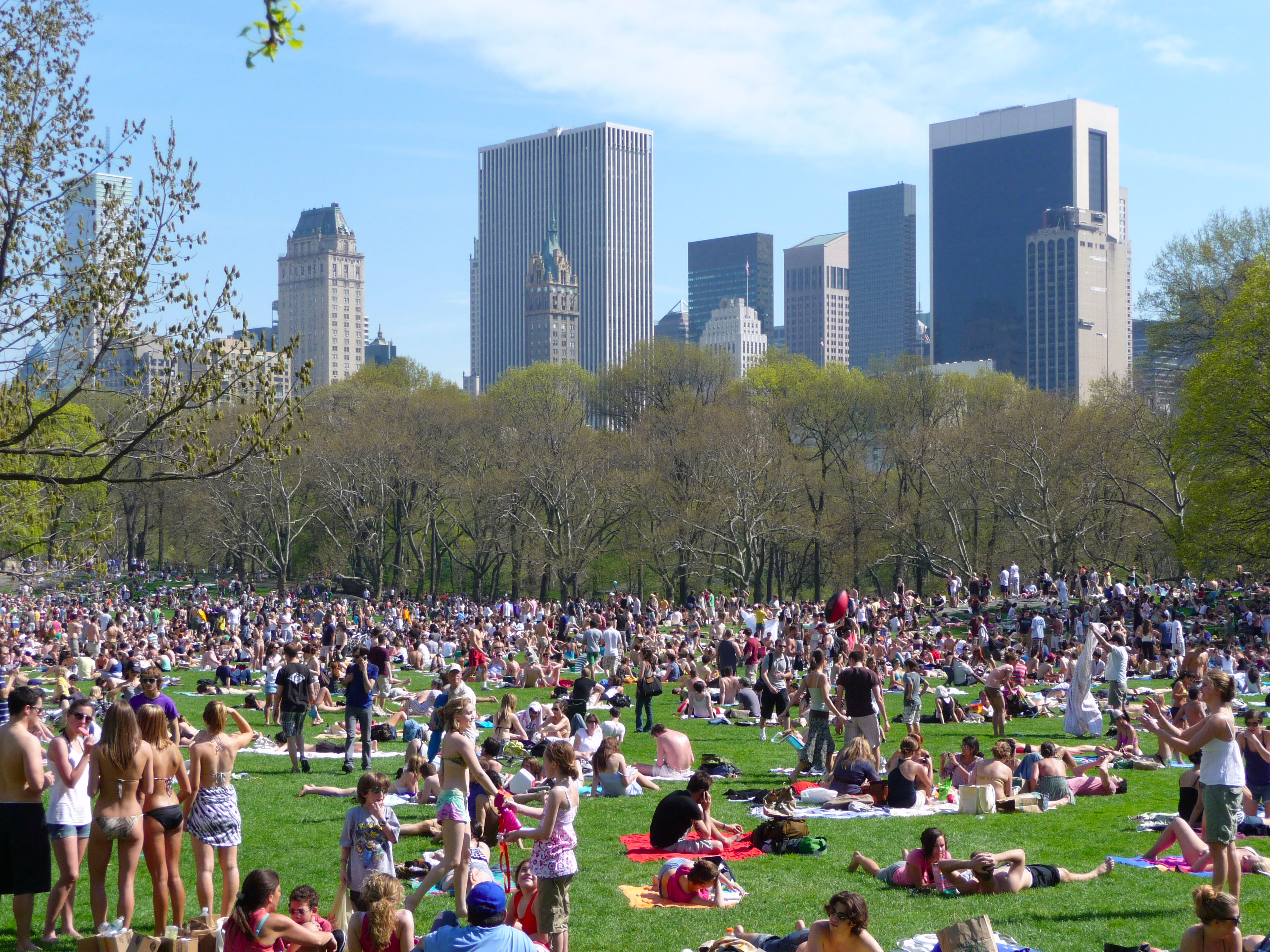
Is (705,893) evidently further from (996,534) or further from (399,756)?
(996,534)

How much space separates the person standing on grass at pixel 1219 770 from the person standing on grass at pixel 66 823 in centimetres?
672

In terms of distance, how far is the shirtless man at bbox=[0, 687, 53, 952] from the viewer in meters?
7.36

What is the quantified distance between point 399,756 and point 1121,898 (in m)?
10.1

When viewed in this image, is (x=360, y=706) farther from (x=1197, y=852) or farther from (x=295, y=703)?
(x=1197, y=852)

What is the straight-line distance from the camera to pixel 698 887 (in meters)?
8.97

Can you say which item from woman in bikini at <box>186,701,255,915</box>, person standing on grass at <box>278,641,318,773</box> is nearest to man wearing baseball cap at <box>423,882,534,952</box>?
woman in bikini at <box>186,701,255,915</box>

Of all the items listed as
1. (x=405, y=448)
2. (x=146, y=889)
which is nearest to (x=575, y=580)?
(x=405, y=448)

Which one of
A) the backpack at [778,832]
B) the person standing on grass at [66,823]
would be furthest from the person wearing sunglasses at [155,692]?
the backpack at [778,832]

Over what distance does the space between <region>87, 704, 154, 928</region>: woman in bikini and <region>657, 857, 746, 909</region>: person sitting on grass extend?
3590 mm

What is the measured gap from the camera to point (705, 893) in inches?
354

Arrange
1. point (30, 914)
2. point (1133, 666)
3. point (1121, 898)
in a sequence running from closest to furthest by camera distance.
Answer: point (30, 914) < point (1121, 898) < point (1133, 666)

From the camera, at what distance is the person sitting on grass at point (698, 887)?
895 cm

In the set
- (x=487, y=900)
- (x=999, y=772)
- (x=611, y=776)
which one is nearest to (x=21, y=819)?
(x=487, y=900)

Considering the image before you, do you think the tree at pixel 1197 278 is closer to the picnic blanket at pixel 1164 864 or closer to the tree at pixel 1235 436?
the tree at pixel 1235 436
